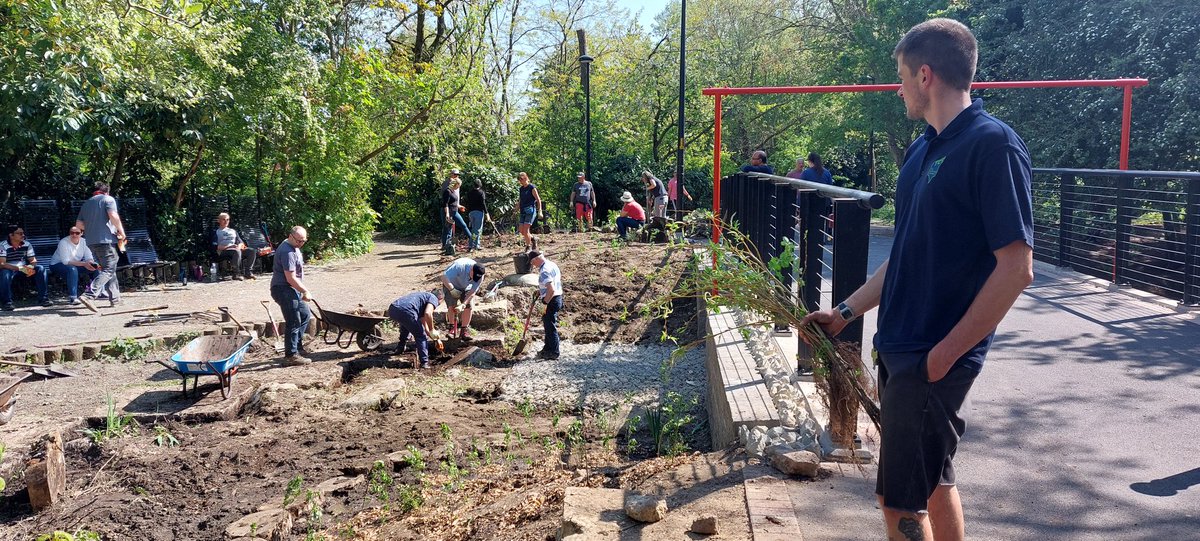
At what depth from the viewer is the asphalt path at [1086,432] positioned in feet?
12.5

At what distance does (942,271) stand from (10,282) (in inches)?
565

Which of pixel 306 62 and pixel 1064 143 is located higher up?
pixel 306 62

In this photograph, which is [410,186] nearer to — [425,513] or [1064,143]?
[1064,143]

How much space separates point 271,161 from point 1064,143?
1562 cm

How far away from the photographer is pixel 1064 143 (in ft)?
54.7

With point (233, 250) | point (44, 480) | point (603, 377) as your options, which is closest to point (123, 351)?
point (44, 480)

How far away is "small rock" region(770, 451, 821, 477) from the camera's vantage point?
169 inches

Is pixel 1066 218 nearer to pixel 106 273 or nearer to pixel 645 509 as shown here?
pixel 645 509

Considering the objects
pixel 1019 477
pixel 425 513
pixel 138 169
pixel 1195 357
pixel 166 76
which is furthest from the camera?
pixel 138 169

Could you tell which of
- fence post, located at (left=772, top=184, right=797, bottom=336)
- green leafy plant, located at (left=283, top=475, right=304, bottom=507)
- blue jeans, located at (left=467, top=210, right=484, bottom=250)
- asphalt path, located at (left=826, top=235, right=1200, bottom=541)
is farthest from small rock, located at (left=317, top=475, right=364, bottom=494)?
blue jeans, located at (left=467, top=210, right=484, bottom=250)

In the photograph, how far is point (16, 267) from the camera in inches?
516

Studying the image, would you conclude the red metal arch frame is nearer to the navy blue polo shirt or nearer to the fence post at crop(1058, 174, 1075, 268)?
the fence post at crop(1058, 174, 1075, 268)

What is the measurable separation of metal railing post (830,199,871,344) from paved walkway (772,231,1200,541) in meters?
1.00

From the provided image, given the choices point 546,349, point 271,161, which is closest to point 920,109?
point 546,349
